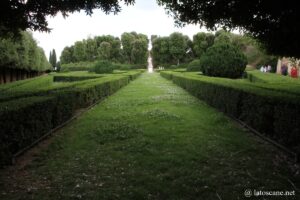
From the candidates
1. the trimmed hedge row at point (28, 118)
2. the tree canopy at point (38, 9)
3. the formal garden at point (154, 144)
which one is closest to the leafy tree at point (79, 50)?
the formal garden at point (154, 144)

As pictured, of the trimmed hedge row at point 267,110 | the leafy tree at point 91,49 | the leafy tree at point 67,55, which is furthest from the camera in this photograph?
the leafy tree at point 67,55

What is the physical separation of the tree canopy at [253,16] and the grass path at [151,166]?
2.89 metres

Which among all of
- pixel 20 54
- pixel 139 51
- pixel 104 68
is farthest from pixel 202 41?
pixel 20 54

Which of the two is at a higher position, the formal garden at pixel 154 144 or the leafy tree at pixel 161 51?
the leafy tree at pixel 161 51

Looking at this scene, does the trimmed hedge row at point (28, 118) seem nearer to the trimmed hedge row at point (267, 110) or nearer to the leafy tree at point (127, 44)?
the trimmed hedge row at point (267, 110)

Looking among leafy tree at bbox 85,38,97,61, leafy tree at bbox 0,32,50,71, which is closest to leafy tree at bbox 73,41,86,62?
leafy tree at bbox 85,38,97,61

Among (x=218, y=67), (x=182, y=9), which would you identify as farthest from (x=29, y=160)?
(x=218, y=67)

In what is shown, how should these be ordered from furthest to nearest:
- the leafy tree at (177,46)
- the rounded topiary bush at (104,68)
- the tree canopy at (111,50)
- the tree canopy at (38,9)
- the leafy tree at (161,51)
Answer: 1. the tree canopy at (111,50)
2. the leafy tree at (161,51)
3. the leafy tree at (177,46)
4. the rounded topiary bush at (104,68)
5. the tree canopy at (38,9)

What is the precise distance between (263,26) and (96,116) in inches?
245

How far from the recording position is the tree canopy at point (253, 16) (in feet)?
26.5

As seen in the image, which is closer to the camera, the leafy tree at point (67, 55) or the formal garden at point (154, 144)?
the formal garden at point (154, 144)

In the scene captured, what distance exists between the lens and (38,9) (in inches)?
364

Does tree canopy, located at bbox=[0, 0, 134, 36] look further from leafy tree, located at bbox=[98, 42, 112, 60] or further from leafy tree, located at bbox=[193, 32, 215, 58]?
leafy tree, located at bbox=[98, 42, 112, 60]

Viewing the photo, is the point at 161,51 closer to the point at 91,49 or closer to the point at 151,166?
the point at 91,49
